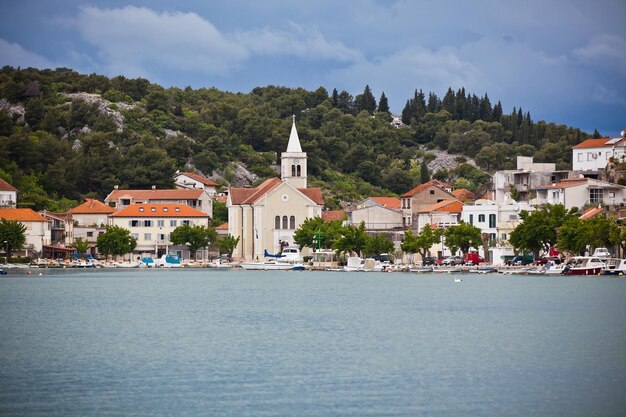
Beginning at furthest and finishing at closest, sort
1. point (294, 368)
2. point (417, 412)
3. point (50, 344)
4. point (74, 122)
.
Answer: point (74, 122)
point (50, 344)
point (294, 368)
point (417, 412)

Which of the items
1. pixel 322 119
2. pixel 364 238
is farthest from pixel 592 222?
pixel 322 119

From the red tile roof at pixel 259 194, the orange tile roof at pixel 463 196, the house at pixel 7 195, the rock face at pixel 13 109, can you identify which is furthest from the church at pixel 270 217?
the rock face at pixel 13 109

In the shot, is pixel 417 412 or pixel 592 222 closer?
pixel 417 412

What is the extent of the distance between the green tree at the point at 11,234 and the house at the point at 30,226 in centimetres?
284

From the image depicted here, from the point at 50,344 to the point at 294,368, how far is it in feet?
36.1

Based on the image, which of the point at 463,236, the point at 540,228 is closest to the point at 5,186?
the point at 463,236

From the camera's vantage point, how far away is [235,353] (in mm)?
39312

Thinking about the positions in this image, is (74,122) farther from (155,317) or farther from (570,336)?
(570,336)

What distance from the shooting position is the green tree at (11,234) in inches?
4077

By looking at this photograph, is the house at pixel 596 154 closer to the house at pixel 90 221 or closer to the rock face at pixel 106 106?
the house at pixel 90 221

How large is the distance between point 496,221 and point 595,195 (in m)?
8.46

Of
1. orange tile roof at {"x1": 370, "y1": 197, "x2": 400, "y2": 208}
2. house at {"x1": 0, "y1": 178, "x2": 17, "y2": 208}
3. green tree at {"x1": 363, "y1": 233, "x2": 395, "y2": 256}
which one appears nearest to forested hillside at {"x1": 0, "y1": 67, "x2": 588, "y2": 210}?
house at {"x1": 0, "y1": 178, "x2": 17, "y2": 208}

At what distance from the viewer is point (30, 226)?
358 feet

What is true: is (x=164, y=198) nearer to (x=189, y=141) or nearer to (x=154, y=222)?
(x=154, y=222)
